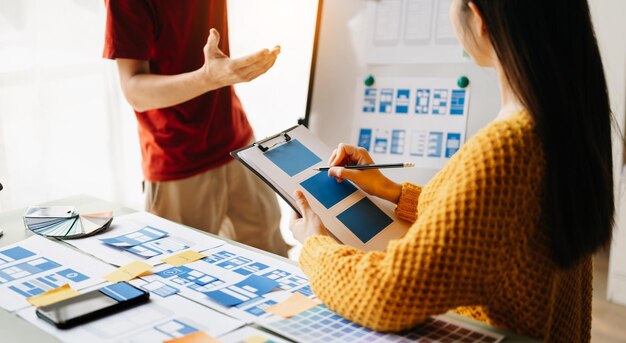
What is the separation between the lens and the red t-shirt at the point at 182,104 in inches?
66.7

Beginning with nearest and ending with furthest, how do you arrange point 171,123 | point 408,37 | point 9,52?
point 171,123
point 408,37
point 9,52

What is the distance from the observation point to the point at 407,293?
2.64ft

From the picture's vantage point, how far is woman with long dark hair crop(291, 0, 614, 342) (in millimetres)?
779

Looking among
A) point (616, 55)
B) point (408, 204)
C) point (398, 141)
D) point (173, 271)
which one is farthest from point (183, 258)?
point (616, 55)

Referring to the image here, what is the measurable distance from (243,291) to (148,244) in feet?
1.09

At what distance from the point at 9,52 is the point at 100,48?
1.53ft

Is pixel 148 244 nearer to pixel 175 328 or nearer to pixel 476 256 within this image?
pixel 175 328

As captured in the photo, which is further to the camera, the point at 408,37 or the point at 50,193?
the point at 50,193

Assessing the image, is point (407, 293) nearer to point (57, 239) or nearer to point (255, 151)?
point (255, 151)

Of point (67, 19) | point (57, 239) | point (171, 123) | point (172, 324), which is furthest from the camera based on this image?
point (67, 19)

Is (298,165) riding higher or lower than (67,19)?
lower

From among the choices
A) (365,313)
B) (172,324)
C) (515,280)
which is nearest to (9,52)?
(172,324)

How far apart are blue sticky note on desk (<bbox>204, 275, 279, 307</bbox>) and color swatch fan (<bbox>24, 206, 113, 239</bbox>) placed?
0.45 metres

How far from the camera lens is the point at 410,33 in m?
2.03
